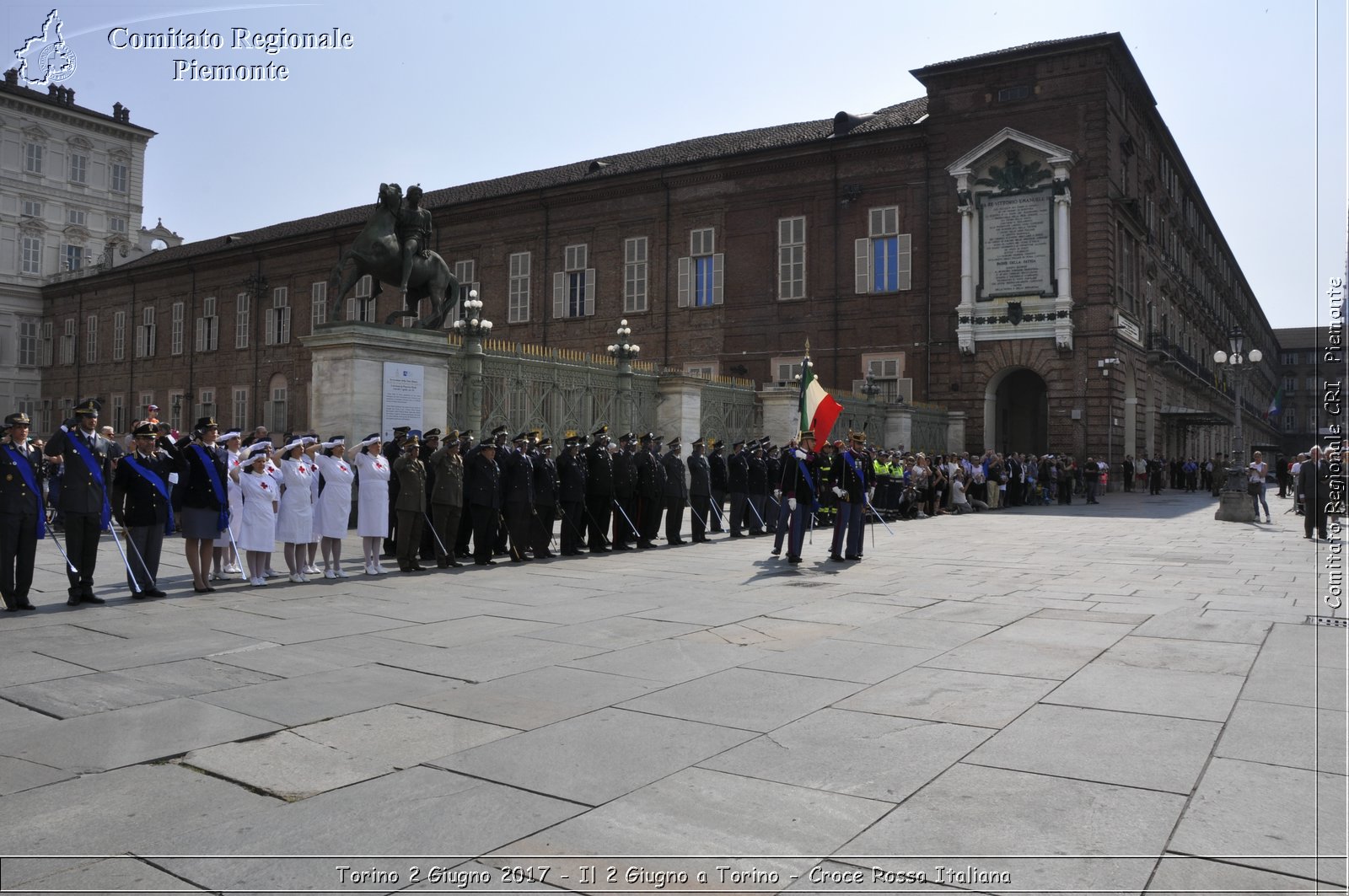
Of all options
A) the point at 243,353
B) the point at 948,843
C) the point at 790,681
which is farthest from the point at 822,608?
the point at 243,353

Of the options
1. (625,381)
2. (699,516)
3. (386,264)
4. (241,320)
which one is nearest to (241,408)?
(241,320)

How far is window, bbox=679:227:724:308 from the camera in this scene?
37156 millimetres

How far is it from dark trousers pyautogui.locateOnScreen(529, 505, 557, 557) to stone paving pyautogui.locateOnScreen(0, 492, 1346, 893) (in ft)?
14.0

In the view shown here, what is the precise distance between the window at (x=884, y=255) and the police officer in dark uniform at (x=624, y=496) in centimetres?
2041

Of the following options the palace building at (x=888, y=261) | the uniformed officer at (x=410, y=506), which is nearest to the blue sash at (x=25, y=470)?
the uniformed officer at (x=410, y=506)

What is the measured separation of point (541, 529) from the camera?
1412cm

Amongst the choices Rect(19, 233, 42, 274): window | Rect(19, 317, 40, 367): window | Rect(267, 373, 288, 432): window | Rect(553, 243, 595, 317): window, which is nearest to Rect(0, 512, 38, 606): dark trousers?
Rect(553, 243, 595, 317): window

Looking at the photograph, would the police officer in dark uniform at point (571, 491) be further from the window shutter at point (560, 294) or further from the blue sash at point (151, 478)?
the window shutter at point (560, 294)

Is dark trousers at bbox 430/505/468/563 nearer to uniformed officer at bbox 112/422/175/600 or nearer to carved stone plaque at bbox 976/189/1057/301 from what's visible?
uniformed officer at bbox 112/422/175/600

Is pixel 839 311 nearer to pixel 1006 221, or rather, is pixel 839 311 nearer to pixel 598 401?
pixel 1006 221

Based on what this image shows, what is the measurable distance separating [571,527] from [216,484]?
538 centimetres

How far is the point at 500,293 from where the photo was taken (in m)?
42.2

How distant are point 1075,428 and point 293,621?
89.8 feet

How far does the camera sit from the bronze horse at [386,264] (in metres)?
16.3
